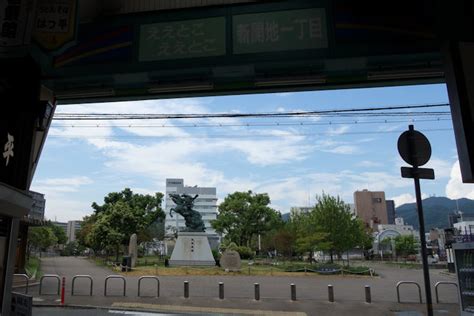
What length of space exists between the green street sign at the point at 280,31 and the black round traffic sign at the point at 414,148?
1947 millimetres

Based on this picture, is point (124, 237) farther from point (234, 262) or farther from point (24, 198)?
point (24, 198)

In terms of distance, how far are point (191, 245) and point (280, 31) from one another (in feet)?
94.9

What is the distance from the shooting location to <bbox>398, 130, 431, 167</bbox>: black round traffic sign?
4.89 m

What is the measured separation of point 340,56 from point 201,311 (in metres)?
8.60

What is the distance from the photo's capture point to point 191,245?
33.3 metres

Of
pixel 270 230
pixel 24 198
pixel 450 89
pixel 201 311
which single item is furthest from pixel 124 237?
pixel 450 89

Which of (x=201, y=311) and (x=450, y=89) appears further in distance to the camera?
(x=201, y=311)

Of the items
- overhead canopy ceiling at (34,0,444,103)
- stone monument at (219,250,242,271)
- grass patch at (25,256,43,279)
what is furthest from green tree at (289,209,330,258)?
overhead canopy ceiling at (34,0,444,103)

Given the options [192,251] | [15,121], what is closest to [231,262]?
[192,251]

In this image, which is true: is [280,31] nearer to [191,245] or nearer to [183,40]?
[183,40]

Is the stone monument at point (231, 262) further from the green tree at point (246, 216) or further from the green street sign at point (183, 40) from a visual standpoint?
the green street sign at point (183, 40)

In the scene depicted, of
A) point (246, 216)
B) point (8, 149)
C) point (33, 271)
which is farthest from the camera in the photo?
point (246, 216)

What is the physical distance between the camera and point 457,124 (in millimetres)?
4379

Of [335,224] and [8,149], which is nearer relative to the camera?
[8,149]
